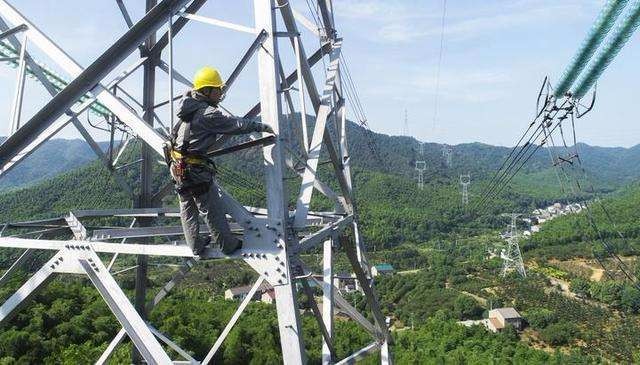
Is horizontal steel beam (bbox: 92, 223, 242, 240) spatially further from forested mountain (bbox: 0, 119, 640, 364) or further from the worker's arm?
the worker's arm

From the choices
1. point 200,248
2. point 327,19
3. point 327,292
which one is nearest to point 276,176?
point 200,248

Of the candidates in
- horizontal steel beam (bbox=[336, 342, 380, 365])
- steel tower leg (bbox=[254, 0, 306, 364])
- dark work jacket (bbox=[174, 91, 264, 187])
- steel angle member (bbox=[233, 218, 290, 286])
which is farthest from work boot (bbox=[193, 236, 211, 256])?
horizontal steel beam (bbox=[336, 342, 380, 365])

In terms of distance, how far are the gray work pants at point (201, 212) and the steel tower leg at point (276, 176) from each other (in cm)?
47

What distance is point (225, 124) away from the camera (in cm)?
451

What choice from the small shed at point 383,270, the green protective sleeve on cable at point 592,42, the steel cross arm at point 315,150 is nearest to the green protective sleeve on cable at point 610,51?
the green protective sleeve on cable at point 592,42

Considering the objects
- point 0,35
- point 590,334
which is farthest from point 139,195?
point 590,334

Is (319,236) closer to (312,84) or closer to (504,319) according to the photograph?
(312,84)

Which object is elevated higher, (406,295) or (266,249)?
(266,249)

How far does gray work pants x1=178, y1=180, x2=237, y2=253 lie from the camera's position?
15.1ft

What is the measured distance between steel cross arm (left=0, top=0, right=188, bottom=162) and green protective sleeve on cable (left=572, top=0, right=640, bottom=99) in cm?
558

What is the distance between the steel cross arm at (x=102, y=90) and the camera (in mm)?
4516

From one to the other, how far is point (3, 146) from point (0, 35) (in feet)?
5.08

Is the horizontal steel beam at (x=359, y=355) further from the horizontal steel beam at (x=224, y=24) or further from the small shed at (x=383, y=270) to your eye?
the small shed at (x=383, y=270)

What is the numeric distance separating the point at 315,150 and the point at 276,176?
1.45 metres
